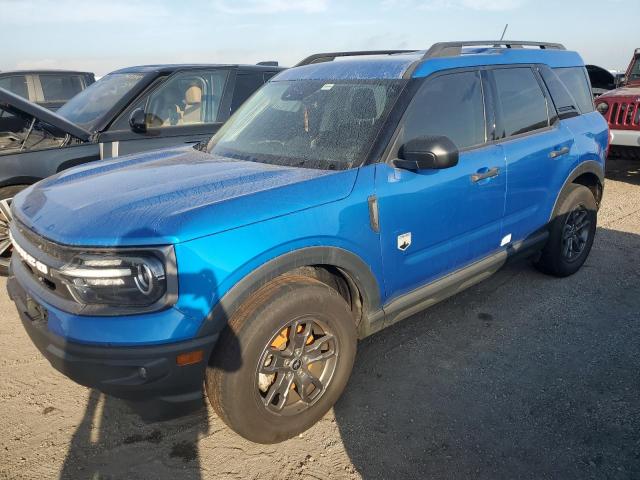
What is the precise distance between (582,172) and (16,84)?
9.83m

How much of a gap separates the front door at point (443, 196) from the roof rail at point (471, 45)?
168 mm


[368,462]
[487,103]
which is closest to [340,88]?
[487,103]

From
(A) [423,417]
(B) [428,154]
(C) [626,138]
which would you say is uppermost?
(B) [428,154]

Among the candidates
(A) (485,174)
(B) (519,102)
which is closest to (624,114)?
(B) (519,102)

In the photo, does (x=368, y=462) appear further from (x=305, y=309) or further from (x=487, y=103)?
(x=487, y=103)

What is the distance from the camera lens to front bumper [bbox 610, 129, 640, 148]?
24.7 feet

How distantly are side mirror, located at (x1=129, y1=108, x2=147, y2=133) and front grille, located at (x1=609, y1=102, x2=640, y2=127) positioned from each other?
23.0 feet

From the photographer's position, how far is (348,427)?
2.65 metres

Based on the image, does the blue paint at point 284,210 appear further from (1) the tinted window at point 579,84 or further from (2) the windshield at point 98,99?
(2) the windshield at point 98,99

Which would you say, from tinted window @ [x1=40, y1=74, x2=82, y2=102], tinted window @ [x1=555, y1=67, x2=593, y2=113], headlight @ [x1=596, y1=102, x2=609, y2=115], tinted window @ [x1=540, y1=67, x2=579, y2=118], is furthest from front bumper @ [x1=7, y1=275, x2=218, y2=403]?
tinted window @ [x1=40, y1=74, x2=82, y2=102]

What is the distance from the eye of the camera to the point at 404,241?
2.79 metres

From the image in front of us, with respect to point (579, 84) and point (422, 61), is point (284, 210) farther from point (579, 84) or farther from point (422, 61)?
point (579, 84)

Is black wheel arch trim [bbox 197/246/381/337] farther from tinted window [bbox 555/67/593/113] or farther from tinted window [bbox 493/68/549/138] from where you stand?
tinted window [bbox 555/67/593/113]

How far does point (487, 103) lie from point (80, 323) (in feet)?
9.11
